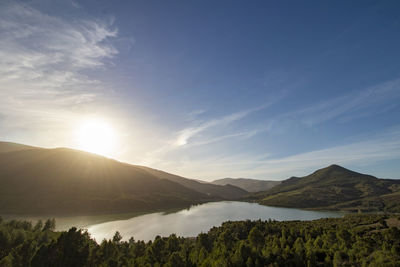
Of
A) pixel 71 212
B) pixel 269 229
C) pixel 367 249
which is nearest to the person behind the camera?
pixel 367 249

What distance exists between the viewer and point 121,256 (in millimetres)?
60562

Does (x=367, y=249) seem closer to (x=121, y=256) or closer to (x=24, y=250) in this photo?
(x=121, y=256)

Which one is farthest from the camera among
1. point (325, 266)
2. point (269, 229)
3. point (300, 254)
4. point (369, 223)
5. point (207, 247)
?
point (369, 223)

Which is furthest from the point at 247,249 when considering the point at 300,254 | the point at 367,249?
the point at 367,249

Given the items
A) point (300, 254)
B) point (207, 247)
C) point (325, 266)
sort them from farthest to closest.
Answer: point (207, 247), point (300, 254), point (325, 266)

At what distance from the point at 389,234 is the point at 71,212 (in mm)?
213646

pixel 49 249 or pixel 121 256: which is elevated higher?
pixel 49 249

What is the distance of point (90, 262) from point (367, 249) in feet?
250

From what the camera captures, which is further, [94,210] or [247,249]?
[94,210]

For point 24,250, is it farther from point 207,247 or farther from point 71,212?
point 71,212

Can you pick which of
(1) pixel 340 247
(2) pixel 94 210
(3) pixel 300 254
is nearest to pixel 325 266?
(3) pixel 300 254

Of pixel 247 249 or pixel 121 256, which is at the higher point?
pixel 247 249

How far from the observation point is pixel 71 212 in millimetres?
184625

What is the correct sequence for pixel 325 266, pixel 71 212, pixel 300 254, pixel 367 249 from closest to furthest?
pixel 325 266, pixel 300 254, pixel 367 249, pixel 71 212
